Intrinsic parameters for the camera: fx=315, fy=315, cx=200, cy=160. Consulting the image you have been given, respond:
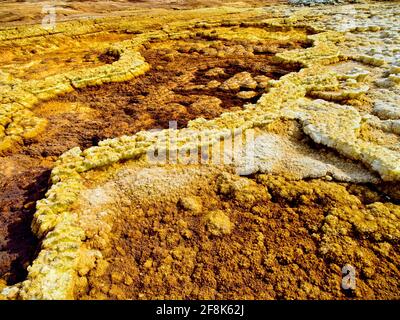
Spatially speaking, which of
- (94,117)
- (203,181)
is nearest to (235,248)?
(203,181)

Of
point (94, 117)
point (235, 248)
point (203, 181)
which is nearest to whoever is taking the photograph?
point (235, 248)

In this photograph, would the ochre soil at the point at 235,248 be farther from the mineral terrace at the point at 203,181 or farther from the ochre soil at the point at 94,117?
the ochre soil at the point at 94,117

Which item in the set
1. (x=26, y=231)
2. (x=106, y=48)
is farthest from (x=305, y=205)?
(x=106, y=48)

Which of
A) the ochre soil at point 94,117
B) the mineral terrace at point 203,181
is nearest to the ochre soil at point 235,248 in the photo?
the mineral terrace at point 203,181

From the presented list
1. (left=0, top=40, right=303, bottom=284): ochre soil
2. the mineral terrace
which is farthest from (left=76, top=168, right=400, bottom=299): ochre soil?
(left=0, top=40, right=303, bottom=284): ochre soil

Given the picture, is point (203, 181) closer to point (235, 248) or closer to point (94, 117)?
point (235, 248)

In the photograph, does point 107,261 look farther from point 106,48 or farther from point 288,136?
point 106,48
